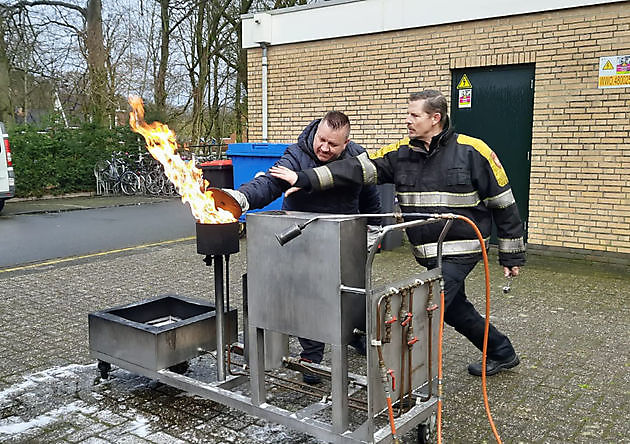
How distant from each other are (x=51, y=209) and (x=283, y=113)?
280 inches

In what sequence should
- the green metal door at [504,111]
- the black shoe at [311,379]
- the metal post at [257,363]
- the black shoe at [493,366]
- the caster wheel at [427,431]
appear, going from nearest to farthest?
the metal post at [257,363] < the caster wheel at [427,431] < the black shoe at [311,379] < the black shoe at [493,366] < the green metal door at [504,111]

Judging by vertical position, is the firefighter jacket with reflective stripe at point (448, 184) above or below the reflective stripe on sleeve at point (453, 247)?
above

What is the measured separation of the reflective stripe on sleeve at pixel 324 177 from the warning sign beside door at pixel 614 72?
5483 mm

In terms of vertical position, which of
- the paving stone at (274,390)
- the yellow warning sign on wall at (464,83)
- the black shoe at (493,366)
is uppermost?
the yellow warning sign on wall at (464,83)

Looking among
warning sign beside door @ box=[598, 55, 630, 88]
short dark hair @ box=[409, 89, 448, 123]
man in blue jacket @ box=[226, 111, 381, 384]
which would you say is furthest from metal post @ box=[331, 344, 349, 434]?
warning sign beside door @ box=[598, 55, 630, 88]

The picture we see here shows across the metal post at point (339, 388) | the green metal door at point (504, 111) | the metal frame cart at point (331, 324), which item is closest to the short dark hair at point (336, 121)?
the metal frame cart at point (331, 324)

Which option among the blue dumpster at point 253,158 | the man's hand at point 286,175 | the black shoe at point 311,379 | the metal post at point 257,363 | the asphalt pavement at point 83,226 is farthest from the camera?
the asphalt pavement at point 83,226

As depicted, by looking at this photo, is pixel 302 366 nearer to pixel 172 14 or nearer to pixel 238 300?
pixel 238 300

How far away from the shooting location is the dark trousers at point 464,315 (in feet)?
13.0

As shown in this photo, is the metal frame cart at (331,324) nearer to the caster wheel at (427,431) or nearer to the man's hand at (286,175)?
the caster wheel at (427,431)

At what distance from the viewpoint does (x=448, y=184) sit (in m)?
3.91

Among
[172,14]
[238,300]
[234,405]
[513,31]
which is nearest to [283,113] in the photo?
[513,31]

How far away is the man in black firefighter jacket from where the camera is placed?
3906mm

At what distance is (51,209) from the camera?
15000mm
